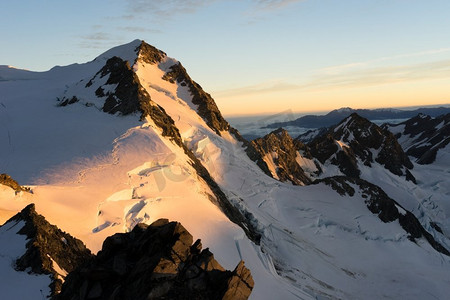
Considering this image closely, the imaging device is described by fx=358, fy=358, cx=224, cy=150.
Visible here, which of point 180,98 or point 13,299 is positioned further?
point 180,98

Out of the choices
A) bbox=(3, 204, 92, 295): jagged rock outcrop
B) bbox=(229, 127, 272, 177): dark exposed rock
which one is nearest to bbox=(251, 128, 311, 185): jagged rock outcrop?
bbox=(229, 127, 272, 177): dark exposed rock

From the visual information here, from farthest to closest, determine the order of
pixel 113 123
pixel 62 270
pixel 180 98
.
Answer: pixel 180 98 < pixel 113 123 < pixel 62 270

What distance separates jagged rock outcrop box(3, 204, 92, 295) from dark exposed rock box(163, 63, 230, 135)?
4816cm

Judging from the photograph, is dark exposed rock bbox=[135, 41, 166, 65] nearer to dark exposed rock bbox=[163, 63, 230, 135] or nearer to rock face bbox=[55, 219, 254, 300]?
dark exposed rock bbox=[163, 63, 230, 135]

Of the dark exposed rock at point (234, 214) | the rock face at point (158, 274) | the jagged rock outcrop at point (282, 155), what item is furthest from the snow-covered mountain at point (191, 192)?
the rock face at point (158, 274)

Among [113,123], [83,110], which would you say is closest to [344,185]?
[113,123]

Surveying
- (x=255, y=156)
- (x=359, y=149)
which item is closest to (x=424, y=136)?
(x=359, y=149)

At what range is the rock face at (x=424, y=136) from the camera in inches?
5612

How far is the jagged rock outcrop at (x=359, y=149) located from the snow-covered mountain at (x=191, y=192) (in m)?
22.1

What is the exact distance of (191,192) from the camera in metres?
35.1

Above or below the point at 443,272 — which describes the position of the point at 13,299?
above

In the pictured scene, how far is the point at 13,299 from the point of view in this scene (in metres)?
15.4

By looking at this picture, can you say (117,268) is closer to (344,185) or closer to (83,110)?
(83,110)

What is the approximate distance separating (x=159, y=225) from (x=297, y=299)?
16.8 m
